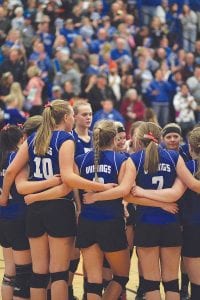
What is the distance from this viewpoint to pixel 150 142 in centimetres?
667

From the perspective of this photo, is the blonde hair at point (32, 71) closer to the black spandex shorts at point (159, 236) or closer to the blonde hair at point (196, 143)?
the blonde hair at point (196, 143)

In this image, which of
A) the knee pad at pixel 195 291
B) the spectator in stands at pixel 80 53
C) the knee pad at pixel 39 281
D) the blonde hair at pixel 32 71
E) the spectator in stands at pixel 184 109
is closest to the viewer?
the knee pad at pixel 39 281

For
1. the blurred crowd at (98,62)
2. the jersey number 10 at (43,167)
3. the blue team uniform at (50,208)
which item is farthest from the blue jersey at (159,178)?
the blurred crowd at (98,62)

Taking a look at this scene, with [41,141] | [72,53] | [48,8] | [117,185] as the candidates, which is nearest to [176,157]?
[117,185]

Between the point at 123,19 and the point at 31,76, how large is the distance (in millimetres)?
5435

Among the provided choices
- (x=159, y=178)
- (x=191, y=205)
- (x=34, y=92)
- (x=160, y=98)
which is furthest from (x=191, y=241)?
(x=160, y=98)

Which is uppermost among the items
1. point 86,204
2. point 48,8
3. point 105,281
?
point 48,8

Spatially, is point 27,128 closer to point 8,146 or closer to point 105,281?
point 8,146

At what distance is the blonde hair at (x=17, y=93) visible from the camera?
1452 cm

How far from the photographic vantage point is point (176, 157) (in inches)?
261

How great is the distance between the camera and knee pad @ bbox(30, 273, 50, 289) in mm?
6766

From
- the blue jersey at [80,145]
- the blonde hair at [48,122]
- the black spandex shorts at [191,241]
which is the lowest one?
the black spandex shorts at [191,241]

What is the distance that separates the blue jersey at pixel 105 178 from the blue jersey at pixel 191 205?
0.59 m

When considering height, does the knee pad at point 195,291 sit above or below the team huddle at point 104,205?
below
